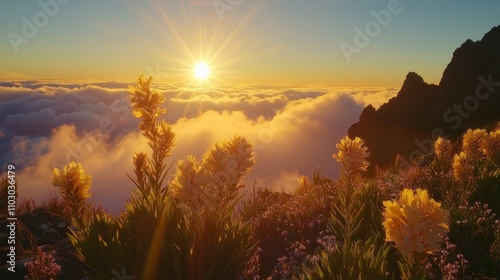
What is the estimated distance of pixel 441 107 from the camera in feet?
135

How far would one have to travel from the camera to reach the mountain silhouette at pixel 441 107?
36.0 m

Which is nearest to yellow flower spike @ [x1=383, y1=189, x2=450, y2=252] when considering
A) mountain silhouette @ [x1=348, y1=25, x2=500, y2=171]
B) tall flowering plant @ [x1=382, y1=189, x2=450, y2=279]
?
tall flowering plant @ [x1=382, y1=189, x2=450, y2=279]

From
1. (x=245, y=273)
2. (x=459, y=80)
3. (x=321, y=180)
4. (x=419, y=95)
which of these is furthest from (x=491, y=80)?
(x=245, y=273)

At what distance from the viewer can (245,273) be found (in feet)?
13.4

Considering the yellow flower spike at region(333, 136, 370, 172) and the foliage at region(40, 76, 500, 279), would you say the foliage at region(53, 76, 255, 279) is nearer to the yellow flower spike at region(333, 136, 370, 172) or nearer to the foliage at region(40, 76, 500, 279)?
the foliage at region(40, 76, 500, 279)

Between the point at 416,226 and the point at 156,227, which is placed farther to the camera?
the point at 156,227

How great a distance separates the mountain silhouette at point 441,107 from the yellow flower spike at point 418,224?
31084 mm

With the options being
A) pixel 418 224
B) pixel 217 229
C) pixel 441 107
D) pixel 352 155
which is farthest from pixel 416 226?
pixel 441 107

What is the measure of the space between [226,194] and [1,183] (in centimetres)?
802

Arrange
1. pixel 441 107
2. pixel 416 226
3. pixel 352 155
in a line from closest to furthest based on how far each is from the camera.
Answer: pixel 416 226 → pixel 352 155 → pixel 441 107

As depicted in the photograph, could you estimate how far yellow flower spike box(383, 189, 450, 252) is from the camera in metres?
2.33

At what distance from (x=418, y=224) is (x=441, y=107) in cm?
4364

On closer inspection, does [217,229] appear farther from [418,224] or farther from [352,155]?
[418,224]

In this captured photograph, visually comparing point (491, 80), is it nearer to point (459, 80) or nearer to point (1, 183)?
point (459, 80)
